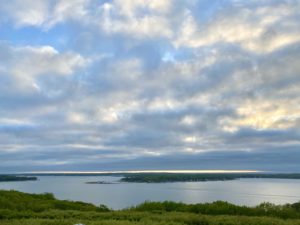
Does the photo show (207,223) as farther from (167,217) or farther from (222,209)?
(222,209)

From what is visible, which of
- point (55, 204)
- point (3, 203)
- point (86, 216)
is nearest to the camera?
point (86, 216)

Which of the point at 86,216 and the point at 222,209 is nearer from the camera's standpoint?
the point at 86,216

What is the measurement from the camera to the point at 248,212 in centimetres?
2453

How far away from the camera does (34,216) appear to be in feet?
71.8

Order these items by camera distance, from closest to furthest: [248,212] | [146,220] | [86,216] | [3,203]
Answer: [146,220], [86,216], [248,212], [3,203]

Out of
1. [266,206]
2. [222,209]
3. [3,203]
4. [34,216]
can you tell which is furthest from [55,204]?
[266,206]

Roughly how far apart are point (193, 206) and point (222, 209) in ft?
5.79

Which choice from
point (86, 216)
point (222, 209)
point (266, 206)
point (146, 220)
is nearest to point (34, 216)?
point (86, 216)

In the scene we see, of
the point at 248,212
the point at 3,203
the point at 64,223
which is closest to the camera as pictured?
the point at 64,223

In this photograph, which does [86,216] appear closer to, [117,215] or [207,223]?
[117,215]

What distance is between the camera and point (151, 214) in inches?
870

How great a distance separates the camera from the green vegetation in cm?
1892

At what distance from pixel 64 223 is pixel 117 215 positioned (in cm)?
454

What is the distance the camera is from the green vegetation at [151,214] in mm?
18922
